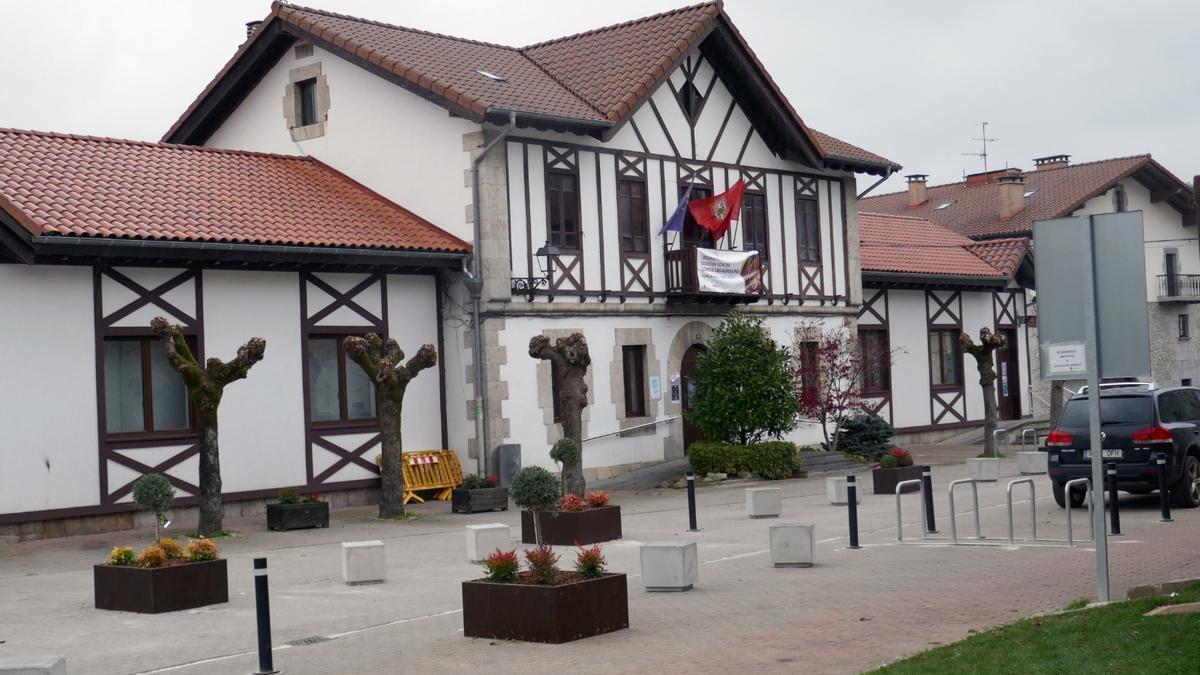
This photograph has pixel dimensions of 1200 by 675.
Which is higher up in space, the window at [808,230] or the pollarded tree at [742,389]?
the window at [808,230]

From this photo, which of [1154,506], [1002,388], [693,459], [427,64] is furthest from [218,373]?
[1002,388]

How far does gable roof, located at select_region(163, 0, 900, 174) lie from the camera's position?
26.4 m

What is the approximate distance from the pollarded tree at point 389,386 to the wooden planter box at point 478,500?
1.28 m

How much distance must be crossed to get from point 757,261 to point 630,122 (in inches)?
166

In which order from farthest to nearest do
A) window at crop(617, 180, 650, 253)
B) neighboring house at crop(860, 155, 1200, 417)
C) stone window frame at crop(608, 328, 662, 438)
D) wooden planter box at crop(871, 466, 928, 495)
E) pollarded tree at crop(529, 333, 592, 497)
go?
neighboring house at crop(860, 155, 1200, 417) < window at crop(617, 180, 650, 253) < stone window frame at crop(608, 328, 662, 438) < wooden planter box at crop(871, 466, 928, 495) < pollarded tree at crop(529, 333, 592, 497)

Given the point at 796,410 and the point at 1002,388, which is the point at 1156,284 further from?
the point at 796,410

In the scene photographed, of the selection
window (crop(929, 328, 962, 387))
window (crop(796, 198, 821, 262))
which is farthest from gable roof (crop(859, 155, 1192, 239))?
window (crop(796, 198, 821, 262))

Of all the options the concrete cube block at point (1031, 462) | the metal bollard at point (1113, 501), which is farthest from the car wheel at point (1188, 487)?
the concrete cube block at point (1031, 462)

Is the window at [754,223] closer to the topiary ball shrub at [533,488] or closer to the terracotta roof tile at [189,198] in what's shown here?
the terracotta roof tile at [189,198]

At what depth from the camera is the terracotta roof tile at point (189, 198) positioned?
21.2 metres

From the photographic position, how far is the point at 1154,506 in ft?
66.8

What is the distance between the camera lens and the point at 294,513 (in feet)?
69.6

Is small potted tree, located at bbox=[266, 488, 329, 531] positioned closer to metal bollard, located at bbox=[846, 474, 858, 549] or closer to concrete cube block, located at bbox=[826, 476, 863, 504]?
concrete cube block, located at bbox=[826, 476, 863, 504]

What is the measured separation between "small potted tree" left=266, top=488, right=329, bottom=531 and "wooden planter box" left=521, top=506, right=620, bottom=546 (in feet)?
13.5
